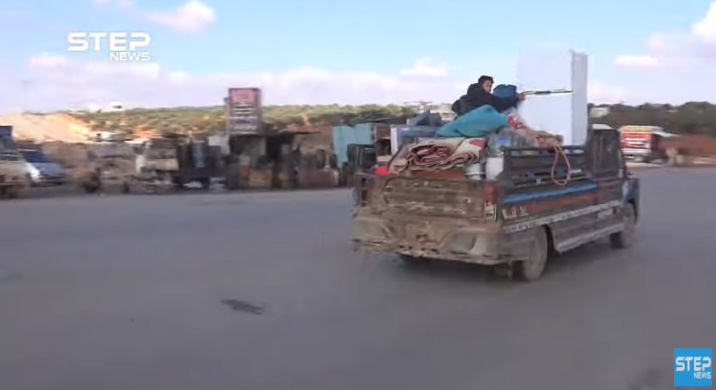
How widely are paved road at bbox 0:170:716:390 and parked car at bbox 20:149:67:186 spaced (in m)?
15.1

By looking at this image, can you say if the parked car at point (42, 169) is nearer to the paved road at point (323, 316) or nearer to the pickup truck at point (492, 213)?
the paved road at point (323, 316)

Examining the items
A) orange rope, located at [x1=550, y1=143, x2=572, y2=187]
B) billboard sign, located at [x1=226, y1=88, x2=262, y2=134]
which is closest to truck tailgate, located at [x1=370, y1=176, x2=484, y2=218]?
orange rope, located at [x1=550, y1=143, x2=572, y2=187]

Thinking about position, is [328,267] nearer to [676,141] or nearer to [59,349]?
[59,349]

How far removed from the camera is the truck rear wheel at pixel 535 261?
363 inches

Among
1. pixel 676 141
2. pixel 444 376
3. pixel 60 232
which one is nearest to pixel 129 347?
pixel 444 376

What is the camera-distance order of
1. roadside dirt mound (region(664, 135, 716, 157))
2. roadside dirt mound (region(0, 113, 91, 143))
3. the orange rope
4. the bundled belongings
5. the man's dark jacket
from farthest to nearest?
1. roadside dirt mound (region(0, 113, 91, 143))
2. roadside dirt mound (region(664, 135, 716, 157))
3. the man's dark jacket
4. the orange rope
5. the bundled belongings

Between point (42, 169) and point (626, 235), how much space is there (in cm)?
2162

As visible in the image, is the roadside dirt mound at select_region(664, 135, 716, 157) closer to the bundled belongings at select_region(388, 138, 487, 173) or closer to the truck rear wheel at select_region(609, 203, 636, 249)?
the truck rear wheel at select_region(609, 203, 636, 249)

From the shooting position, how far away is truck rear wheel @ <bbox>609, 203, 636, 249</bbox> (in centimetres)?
1204

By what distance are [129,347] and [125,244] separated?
644cm

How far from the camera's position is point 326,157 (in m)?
32.4

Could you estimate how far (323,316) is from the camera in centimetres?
737

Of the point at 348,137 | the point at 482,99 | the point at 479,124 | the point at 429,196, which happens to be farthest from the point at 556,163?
the point at 348,137

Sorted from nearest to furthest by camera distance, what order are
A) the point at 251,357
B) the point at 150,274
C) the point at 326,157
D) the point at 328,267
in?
1. the point at 251,357
2. the point at 150,274
3. the point at 328,267
4. the point at 326,157
